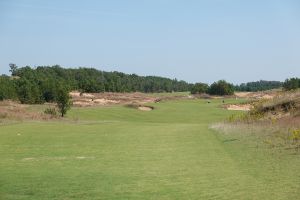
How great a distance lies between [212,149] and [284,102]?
50.4 ft

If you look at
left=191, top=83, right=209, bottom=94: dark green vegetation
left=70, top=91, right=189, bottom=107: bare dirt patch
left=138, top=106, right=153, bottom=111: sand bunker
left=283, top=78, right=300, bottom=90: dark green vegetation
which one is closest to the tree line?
left=70, top=91, right=189, bottom=107: bare dirt patch

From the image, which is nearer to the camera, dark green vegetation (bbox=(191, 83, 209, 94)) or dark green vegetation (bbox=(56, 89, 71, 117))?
dark green vegetation (bbox=(56, 89, 71, 117))

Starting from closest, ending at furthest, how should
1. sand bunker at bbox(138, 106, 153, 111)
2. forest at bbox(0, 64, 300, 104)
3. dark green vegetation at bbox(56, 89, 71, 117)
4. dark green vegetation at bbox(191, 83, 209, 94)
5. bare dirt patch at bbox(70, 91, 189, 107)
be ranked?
dark green vegetation at bbox(56, 89, 71, 117) < sand bunker at bbox(138, 106, 153, 111) < bare dirt patch at bbox(70, 91, 189, 107) < forest at bbox(0, 64, 300, 104) < dark green vegetation at bbox(191, 83, 209, 94)

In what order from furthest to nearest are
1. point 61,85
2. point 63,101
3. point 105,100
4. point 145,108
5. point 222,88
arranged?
point 222,88, point 105,100, point 145,108, point 61,85, point 63,101

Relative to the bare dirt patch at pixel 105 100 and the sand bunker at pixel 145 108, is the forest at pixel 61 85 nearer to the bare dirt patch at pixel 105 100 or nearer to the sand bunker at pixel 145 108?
the bare dirt patch at pixel 105 100

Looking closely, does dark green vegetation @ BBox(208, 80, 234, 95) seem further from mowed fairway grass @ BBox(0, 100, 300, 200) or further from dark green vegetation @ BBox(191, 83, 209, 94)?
mowed fairway grass @ BBox(0, 100, 300, 200)

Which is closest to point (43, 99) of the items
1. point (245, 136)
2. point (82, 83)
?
point (82, 83)

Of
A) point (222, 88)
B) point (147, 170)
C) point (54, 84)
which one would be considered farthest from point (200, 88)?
point (147, 170)

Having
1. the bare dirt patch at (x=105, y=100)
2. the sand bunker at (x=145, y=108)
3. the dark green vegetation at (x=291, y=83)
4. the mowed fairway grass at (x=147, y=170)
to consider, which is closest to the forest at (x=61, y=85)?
the dark green vegetation at (x=291, y=83)

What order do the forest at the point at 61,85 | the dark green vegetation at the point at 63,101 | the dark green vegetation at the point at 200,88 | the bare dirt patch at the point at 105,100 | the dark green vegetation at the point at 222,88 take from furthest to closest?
the dark green vegetation at the point at 200,88, the dark green vegetation at the point at 222,88, the forest at the point at 61,85, the bare dirt patch at the point at 105,100, the dark green vegetation at the point at 63,101

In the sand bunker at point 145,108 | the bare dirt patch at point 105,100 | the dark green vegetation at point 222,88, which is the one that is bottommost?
the sand bunker at point 145,108

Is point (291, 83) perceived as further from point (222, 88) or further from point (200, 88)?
point (200, 88)

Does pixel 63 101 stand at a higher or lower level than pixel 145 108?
higher

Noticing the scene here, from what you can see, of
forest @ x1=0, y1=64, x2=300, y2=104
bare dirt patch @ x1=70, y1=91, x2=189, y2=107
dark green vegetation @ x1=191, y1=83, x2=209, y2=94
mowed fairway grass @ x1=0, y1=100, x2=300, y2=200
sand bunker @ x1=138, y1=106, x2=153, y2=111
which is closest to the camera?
mowed fairway grass @ x1=0, y1=100, x2=300, y2=200
